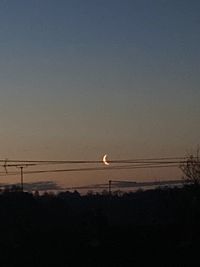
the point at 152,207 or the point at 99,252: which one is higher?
the point at 152,207

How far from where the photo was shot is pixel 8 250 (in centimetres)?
4894

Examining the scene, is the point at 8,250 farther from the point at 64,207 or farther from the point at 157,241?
the point at 64,207

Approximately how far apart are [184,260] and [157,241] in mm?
6447

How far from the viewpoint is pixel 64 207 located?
311 feet

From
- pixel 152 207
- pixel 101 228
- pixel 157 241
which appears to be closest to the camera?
pixel 157 241

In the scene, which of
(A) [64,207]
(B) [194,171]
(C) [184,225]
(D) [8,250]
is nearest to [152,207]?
(A) [64,207]

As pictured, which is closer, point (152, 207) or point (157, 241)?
point (157, 241)

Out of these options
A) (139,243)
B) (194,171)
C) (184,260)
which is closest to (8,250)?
(139,243)

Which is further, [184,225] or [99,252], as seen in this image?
[184,225]

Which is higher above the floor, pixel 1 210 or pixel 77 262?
pixel 1 210

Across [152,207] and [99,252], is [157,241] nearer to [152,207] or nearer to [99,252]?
[99,252]

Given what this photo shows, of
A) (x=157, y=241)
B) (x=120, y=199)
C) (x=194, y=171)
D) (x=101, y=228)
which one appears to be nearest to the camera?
(x=157, y=241)

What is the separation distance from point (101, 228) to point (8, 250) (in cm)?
692

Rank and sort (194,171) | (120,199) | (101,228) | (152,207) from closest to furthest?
1. (101,228)
2. (194,171)
3. (152,207)
4. (120,199)
